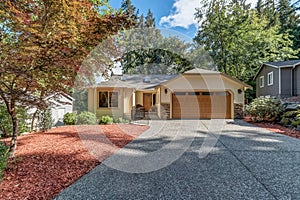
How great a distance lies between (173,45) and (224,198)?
101 feet

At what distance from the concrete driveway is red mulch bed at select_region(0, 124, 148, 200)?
322 mm

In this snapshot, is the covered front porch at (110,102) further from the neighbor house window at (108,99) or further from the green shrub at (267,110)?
the green shrub at (267,110)

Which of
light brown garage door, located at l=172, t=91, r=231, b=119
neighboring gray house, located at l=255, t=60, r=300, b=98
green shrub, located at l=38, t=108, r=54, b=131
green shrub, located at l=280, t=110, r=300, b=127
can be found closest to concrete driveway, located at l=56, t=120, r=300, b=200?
green shrub, located at l=280, t=110, r=300, b=127

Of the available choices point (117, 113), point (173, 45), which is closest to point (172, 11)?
point (173, 45)

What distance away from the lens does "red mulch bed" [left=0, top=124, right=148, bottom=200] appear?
3.40 meters

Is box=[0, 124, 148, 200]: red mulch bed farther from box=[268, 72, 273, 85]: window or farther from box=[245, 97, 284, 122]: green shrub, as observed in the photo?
box=[268, 72, 273, 85]: window

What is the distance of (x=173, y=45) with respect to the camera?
3194cm

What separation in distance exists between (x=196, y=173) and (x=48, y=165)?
11.0 ft

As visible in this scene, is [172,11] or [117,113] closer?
[117,113]

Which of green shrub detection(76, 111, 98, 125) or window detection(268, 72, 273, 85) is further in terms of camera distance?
window detection(268, 72, 273, 85)

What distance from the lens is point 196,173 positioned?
4102mm

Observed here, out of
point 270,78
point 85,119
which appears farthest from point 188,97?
point 270,78

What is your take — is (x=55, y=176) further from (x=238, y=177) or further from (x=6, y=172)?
(x=238, y=177)

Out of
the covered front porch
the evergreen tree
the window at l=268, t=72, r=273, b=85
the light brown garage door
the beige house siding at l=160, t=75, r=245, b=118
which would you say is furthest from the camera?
the evergreen tree
